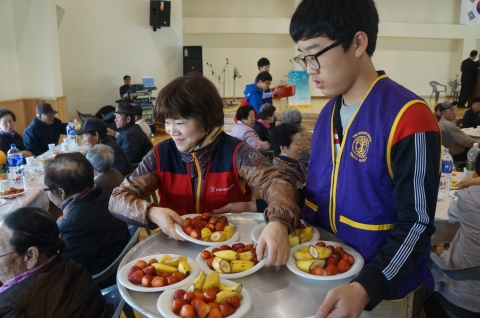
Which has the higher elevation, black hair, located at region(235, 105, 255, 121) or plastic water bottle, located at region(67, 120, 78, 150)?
black hair, located at region(235, 105, 255, 121)

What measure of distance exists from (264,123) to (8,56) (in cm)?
496

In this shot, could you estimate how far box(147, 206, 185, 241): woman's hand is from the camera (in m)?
1.30

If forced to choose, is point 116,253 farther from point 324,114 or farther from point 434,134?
point 434,134

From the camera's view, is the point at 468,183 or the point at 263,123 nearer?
the point at 468,183

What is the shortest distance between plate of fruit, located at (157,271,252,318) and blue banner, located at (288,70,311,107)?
10874 mm

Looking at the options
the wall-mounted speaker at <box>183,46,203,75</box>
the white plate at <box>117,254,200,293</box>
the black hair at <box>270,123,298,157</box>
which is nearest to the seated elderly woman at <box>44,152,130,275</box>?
the white plate at <box>117,254,200,293</box>

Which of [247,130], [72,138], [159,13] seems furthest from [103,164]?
[159,13]

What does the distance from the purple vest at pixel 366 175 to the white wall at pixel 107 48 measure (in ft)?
26.9

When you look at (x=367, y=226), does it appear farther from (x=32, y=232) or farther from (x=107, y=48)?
(x=107, y=48)

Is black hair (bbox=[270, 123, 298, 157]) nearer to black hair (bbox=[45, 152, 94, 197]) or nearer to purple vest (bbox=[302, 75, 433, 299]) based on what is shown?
black hair (bbox=[45, 152, 94, 197])

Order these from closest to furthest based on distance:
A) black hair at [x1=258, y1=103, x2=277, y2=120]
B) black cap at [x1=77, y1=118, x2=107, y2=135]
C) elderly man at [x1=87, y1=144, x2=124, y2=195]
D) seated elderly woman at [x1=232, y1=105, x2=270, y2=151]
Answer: elderly man at [x1=87, y1=144, x2=124, y2=195] < black cap at [x1=77, y1=118, x2=107, y2=135] < seated elderly woman at [x1=232, y1=105, x2=270, y2=151] < black hair at [x1=258, y1=103, x2=277, y2=120]

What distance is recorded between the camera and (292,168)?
10.3 ft

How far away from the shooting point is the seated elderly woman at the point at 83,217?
2.08 metres

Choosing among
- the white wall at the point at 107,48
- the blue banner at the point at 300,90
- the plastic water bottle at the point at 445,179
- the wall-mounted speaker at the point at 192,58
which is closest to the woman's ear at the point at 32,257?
the plastic water bottle at the point at 445,179
